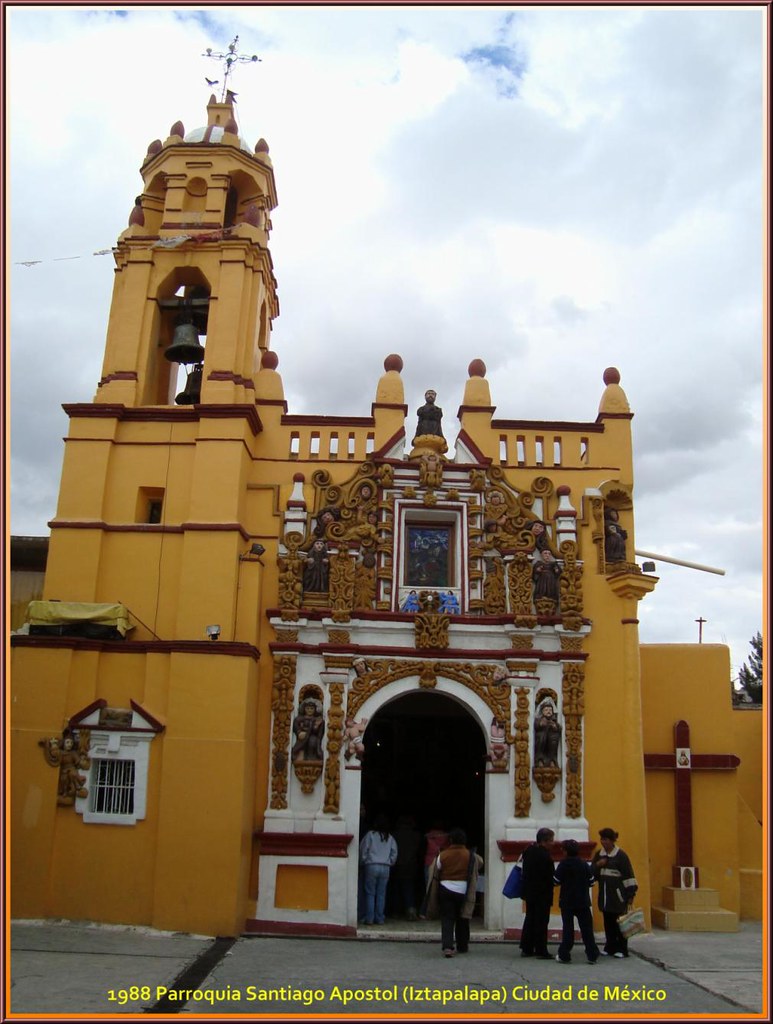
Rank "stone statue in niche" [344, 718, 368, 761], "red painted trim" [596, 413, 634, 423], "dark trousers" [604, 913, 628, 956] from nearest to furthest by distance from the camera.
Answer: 1. "dark trousers" [604, 913, 628, 956]
2. "stone statue in niche" [344, 718, 368, 761]
3. "red painted trim" [596, 413, 634, 423]

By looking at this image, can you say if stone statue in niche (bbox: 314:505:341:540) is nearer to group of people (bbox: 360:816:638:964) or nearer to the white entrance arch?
the white entrance arch

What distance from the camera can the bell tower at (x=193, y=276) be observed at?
14.6m

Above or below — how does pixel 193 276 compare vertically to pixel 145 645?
above

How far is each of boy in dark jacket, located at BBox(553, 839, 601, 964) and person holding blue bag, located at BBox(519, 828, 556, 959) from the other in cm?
17

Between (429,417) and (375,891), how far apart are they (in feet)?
24.5

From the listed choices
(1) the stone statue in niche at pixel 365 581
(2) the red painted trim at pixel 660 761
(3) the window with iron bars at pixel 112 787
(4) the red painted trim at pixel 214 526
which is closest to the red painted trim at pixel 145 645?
(3) the window with iron bars at pixel 112 787

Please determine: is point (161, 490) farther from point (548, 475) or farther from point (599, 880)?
Answer: point (599, 880)

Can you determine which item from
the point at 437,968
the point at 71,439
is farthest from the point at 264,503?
the point at 437,968

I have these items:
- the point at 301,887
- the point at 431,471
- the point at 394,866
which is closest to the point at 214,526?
the point at 431,471

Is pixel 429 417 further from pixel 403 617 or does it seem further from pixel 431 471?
pixel 403 617

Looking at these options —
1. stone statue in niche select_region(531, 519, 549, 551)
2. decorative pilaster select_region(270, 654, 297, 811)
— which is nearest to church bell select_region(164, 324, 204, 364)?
decorative pilaster select_region(270, 654, 297, 811)

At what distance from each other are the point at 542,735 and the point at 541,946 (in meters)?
3.32

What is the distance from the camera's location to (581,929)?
9.94m

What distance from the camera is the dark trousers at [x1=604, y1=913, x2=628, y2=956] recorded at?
10.4 meters
